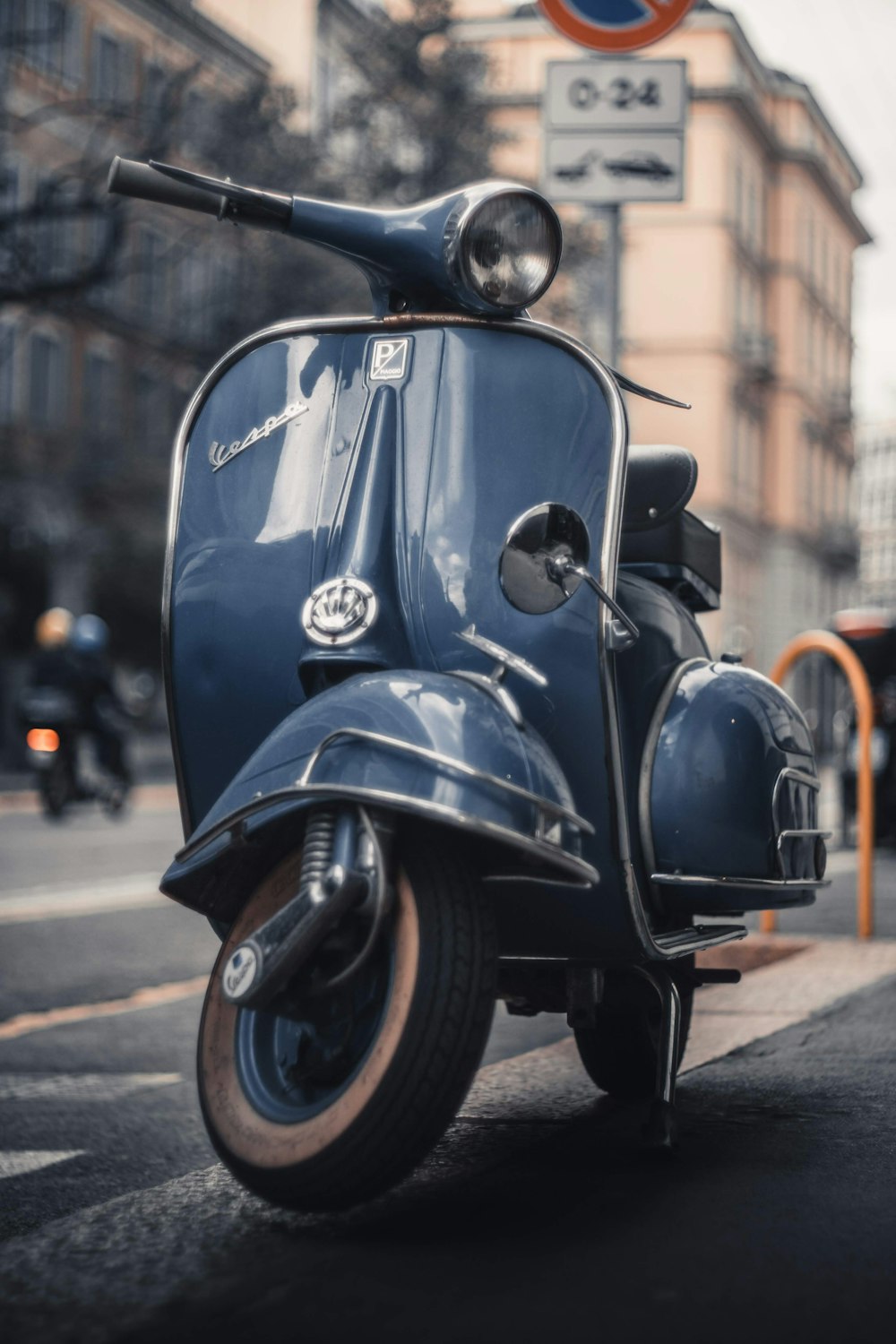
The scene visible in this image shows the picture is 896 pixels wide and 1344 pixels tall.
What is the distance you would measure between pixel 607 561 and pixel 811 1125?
112 centimetres

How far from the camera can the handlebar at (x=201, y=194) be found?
3264mm

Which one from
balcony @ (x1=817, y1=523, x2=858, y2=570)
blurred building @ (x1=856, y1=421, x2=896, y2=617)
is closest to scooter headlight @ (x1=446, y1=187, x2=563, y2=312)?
balcony @ (x1=817, y1=523, x2=858, y2=570)

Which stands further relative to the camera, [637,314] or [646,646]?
[637,314]

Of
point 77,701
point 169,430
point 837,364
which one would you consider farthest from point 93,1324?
point 837,364

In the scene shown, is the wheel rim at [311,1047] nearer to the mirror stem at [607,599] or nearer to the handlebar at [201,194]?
the mirror stem at [607,599]

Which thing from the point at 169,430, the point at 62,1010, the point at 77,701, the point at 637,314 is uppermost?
the point at 637,314

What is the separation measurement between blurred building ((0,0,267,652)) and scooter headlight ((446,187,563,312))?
23.3 metres

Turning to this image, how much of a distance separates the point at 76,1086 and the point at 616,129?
3.34 m

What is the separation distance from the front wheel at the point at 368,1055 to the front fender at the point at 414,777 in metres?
0.11

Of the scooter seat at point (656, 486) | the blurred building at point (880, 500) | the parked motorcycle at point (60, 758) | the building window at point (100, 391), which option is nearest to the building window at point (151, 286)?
the building window at point (100, 391)

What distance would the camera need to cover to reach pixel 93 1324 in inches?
91.5

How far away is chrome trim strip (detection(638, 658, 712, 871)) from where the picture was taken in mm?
3254

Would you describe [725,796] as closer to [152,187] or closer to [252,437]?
[252,437]

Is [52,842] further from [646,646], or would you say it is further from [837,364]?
[837,364]
